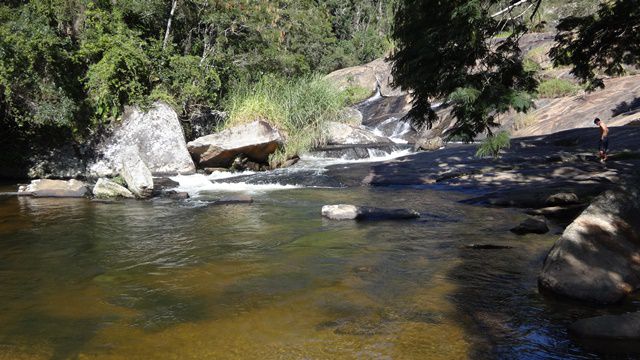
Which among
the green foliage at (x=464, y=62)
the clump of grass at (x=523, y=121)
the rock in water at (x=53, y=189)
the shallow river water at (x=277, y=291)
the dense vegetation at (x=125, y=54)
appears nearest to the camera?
the shallow river water at (x=277, y=291)

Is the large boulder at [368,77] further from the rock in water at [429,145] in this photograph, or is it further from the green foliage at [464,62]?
the green foliage at [464,62]

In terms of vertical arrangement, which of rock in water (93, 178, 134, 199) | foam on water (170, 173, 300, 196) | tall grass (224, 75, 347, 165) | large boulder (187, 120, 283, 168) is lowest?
foam on water (170, 173, 300, 196)

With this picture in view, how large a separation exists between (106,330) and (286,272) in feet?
7.17

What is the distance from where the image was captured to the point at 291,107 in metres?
18.8

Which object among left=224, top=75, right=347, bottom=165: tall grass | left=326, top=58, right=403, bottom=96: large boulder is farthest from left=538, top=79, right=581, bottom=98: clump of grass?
left=326, top=58, right=403, bottom=96: large boulder

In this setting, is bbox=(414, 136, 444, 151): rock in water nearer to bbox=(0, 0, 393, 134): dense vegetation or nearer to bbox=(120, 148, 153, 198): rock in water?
bbox=(0, 0, 393, 134): dense vegetation

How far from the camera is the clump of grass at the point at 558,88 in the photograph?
24342mm

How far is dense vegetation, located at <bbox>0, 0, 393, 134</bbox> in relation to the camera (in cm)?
1484

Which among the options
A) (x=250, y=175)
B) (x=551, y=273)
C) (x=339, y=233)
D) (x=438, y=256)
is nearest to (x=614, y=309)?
(x=551, y=273)

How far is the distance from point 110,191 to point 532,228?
9289 millimetres

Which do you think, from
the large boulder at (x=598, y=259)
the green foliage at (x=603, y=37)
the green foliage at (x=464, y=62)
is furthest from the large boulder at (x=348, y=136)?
the large boulder at (x=598, y=259)

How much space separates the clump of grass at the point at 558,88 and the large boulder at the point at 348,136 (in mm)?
8936

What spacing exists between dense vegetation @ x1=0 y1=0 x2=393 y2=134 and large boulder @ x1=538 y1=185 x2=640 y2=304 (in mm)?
10628

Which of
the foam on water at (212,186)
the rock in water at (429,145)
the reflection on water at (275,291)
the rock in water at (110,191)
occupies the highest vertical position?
the rock in water at (429,145)
